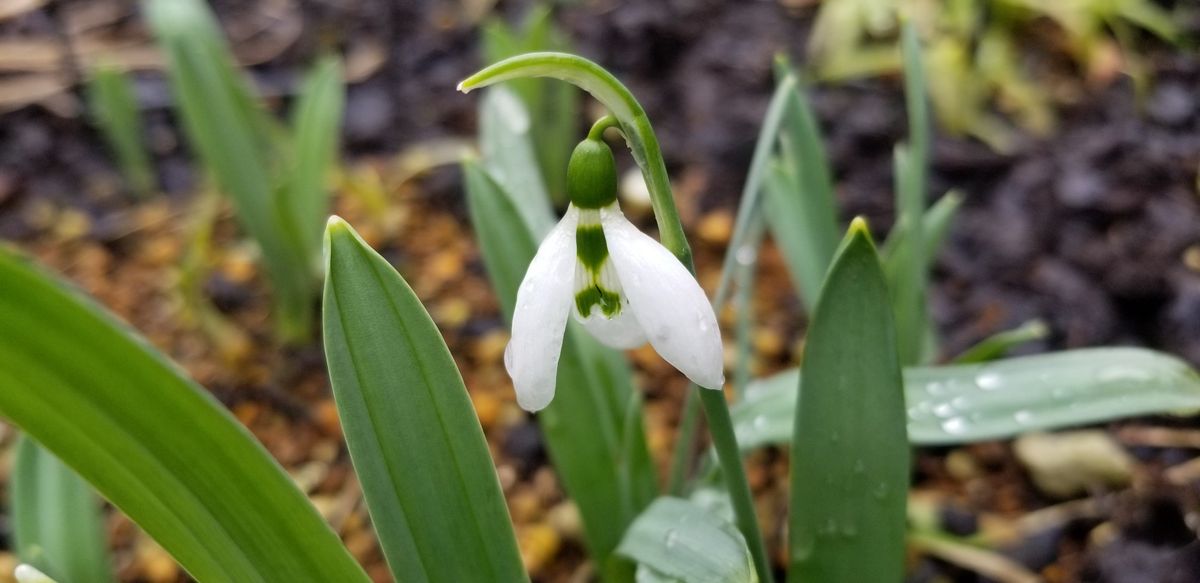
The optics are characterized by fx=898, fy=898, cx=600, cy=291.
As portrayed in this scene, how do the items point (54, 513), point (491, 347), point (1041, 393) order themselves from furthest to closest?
1. point (491, 347)
2. point (54, 513)
3. point (1041, 393)

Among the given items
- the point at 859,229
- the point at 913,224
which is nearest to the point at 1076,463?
the point at 913,224

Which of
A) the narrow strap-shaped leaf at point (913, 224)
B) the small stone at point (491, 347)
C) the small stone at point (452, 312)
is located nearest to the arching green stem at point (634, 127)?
the narrow strap-shaped leaf at point (913, 224)

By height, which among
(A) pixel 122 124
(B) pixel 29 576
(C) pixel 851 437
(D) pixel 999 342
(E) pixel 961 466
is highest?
(A) pixel 122 124

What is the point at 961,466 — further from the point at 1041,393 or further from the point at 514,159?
the point at 514,159

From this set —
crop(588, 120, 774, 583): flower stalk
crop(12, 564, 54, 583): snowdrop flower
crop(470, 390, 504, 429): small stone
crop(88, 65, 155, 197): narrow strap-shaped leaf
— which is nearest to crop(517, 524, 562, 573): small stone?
crop(470, 390, 504, 429): small stone

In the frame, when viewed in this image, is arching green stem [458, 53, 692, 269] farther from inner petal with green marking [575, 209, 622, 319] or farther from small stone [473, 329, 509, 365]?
small stone [473, 329, 509, 365]

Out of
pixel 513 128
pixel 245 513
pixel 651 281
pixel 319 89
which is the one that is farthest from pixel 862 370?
pixel 319 89

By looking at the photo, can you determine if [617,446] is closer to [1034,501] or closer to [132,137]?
[1034,501]
